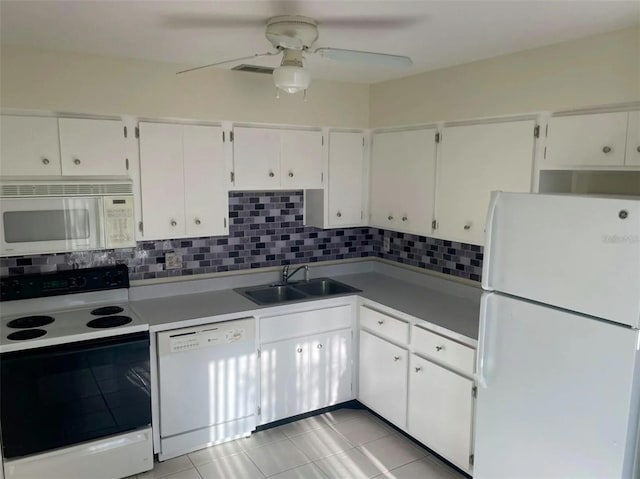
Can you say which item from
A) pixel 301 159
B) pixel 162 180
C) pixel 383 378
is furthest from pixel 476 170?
pixel 162 180

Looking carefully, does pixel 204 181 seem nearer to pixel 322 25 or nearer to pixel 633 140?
pixel 322 25

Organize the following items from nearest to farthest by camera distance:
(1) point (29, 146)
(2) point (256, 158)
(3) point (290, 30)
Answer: (3) point (290, 30) < (1) point (29, 146) < (2) point (256, 158)

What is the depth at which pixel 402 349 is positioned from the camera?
297cm

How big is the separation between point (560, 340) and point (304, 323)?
65.4 inches

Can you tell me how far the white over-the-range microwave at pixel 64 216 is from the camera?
2.53m

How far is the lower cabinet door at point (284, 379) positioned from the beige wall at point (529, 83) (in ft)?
5.65

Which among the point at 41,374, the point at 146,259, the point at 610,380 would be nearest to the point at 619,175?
the point at 610,380

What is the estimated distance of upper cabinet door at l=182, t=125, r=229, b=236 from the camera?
3.04 meters

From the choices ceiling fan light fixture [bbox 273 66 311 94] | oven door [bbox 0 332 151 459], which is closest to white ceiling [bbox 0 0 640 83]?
ceiling fan light fixture [bbox 273 66 311 94]

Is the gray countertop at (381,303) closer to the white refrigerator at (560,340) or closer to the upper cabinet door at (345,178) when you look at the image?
the white refrigerator at (560,340)

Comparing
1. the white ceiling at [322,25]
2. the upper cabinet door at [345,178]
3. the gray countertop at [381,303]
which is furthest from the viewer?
the upper cabinet door at [345,178]

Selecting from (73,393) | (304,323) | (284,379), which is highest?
(304,323)

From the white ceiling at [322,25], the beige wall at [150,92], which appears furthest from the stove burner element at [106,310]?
the white ceiling at [322,25]

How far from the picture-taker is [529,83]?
100 inches
